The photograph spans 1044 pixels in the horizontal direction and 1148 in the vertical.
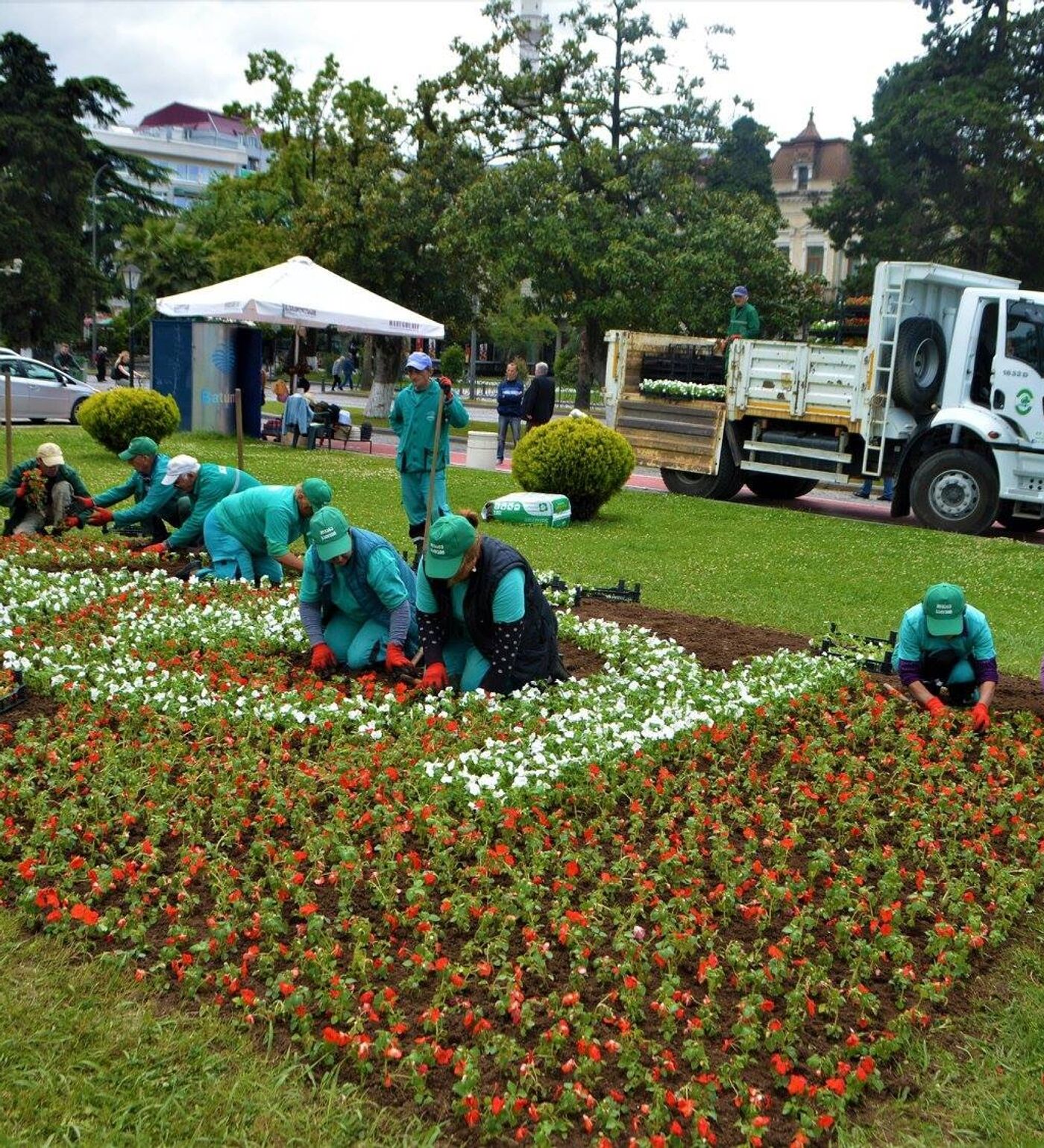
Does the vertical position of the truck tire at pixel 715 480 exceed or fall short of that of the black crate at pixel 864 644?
it exceeds it

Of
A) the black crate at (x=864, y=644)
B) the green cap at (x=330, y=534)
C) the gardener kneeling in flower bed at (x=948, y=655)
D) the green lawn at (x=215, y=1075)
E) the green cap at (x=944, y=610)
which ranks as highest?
the green cap at (x=330, y=534)

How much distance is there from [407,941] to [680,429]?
46.9 ft

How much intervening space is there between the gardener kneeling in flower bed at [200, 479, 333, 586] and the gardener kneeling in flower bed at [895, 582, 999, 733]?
160 inches

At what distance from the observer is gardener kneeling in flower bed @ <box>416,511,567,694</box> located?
673cm

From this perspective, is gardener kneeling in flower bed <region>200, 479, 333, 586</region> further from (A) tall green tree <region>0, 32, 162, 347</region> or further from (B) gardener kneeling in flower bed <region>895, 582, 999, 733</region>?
(A) tall green tree <region>0, 32, 162, 347</region>

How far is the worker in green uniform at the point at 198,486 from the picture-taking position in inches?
427

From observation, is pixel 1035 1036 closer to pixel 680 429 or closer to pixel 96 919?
pixel 96 919

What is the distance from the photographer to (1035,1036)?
4.38 m

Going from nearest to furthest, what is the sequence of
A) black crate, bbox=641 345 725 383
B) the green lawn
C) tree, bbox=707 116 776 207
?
the green lawn < black crate, bbox=641 345 725 383 < tree, bbox=707 116 776 207

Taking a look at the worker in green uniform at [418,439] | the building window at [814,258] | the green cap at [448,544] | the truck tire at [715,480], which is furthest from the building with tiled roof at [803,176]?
the green cap at [448,544]

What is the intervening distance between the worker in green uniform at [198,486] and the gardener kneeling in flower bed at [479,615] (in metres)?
3.96

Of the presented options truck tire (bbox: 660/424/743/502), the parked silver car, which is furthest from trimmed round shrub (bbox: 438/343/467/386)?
truck tire (bbox: 660/424/743/502)

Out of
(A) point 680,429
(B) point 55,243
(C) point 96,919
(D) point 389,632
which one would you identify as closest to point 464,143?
(A) point 680,429

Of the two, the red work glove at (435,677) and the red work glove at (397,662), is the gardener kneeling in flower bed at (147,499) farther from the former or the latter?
the red work glove at (435,677)
